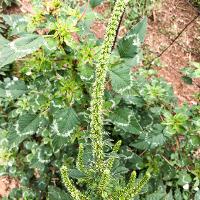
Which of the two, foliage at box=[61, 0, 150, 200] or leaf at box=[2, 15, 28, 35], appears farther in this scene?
leaf at box=[2, 15, 28, 35]

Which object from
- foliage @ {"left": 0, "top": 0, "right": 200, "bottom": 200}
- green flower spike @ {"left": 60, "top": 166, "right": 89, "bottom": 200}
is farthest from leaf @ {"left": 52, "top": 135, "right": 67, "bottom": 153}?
green flower spike @ {"left": 60, "top": 166, "right": 89, "bottom": 200}

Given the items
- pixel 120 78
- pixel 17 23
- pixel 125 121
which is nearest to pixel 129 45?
pixel 120 78

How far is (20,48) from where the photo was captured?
178 cm

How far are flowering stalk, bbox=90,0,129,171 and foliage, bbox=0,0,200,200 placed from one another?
4.2 inches

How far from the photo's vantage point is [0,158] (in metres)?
3.28

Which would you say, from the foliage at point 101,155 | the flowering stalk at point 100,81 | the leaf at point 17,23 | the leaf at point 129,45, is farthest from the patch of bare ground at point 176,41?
the flowering stalk at point 100,81

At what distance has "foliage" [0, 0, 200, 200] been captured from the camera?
6.89 ft

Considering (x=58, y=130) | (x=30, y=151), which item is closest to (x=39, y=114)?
(x=58, y=130)

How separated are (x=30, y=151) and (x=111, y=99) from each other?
1.30 m

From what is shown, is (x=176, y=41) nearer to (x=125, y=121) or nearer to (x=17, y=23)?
(x=125, y=121)

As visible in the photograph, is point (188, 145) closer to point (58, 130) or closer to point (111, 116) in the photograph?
point (111, 116)

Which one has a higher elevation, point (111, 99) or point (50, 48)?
point (50, 48)

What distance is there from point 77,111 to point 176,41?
2.88 meters

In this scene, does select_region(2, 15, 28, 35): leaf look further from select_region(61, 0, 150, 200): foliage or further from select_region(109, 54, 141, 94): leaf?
select_region(61, 0, 150, 200): foliage
